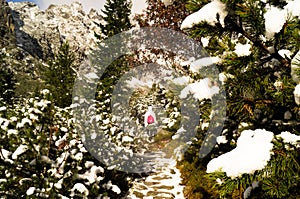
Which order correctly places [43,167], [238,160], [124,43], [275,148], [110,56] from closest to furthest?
[238,160] < [275,148] < [43,167] < [110,56] < [124,43]

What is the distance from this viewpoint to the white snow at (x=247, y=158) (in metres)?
1.39

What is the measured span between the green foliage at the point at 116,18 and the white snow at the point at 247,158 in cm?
1574

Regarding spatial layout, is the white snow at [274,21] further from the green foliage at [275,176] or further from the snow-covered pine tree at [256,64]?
the green foliage at [275,176]

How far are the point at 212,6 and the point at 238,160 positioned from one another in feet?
3.61

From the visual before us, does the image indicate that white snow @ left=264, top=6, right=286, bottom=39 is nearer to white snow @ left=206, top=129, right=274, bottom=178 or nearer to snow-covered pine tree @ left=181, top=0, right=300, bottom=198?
snow-covered pine tree @ left=181, top=0, right=300, bottom=198

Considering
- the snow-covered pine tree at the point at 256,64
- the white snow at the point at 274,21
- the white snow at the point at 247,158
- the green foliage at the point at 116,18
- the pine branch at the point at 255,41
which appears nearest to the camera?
the white snow at the point at 247,158

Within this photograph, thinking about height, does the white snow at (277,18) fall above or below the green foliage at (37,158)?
above

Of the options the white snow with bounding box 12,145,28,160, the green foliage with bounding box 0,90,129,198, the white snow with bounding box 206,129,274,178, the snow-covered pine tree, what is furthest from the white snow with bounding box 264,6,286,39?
the white snow with bounding box 12,145,28,160

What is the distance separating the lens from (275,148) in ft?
5.40

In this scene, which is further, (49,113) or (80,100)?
(80,100)

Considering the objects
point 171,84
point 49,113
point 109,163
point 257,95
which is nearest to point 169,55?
point 171,84

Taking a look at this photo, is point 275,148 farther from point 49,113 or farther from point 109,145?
point 109,145

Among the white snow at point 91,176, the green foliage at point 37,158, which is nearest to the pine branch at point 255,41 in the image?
the green foliage at point 37,158

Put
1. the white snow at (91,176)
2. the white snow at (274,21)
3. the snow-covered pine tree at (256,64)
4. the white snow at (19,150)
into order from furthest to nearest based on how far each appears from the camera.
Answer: the white snow at (91,176) < the white snow at (19,150) < the white snow at (274,21) < the snow-covered pine tree at (256,64)
